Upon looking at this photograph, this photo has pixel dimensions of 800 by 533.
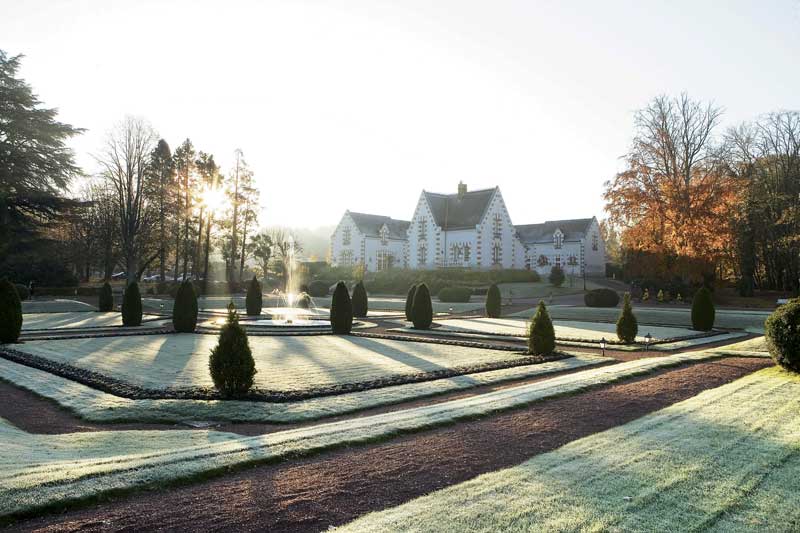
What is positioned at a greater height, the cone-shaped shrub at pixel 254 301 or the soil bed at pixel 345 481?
the cone-shaped shrub at pixel 254 301

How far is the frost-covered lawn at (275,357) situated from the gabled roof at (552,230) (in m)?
53.7

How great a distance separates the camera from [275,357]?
15.8 m

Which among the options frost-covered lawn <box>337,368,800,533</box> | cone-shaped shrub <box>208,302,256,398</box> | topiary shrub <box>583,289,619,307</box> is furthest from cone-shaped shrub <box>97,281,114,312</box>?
frost-covered lawn <box>337,368,800,533</box>

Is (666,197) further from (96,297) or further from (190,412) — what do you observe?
(96,297)

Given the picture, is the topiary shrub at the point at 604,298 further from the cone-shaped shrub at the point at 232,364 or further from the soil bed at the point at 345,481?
the cone-shaped shrub at the point at 232,364

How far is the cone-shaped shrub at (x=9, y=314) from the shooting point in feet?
57.6

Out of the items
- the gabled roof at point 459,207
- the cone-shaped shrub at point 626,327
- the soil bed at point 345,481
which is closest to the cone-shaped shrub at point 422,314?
the cone-shaped shrub at point 626,327

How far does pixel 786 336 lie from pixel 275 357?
13.0m

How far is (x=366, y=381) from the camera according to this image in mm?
12125

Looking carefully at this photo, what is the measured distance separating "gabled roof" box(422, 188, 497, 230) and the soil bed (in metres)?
54.4

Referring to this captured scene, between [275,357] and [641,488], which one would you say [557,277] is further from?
[641,488]

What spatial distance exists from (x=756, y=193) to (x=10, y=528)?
53033 mm

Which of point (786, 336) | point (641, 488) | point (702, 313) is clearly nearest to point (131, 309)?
point (641, 488)

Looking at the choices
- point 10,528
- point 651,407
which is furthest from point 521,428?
point 10,528
